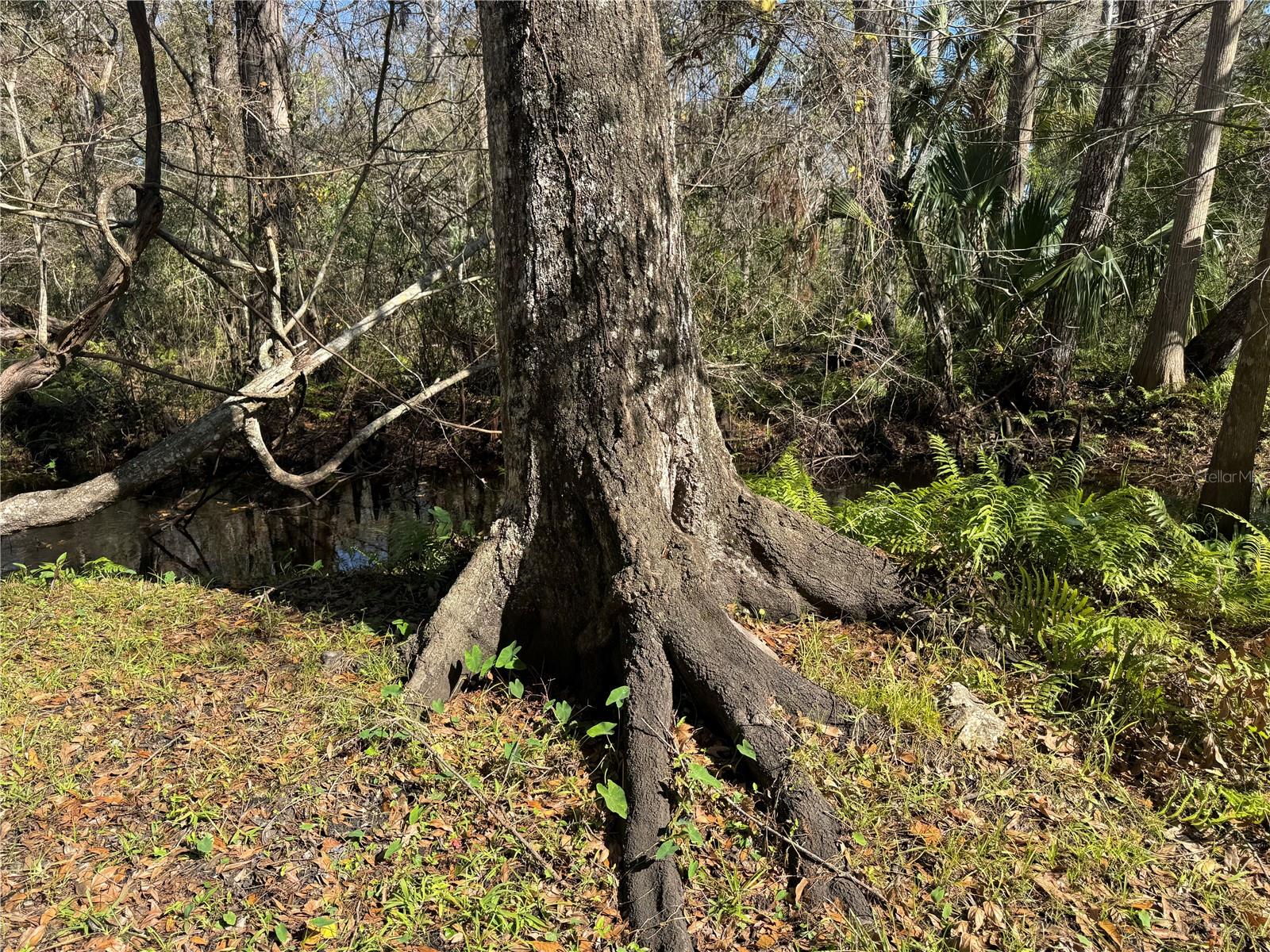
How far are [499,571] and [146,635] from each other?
183 cm

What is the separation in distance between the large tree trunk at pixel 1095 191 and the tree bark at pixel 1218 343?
1.64m

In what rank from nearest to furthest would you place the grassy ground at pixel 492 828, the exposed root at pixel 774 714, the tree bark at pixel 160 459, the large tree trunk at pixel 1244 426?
the grassy ground at pixel 492 828
the exposed root at pixel 774 714
the tree bark at pixel 160 459
the large tree trunk at pixel 1244 426

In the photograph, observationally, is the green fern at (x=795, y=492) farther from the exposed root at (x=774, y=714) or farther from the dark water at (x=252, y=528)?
the dark water at (x=252, y=528)

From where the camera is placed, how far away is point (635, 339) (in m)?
3.28

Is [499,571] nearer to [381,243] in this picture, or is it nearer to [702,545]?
[702,545]

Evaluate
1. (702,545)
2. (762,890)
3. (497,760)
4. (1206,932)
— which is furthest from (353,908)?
(1206,932)

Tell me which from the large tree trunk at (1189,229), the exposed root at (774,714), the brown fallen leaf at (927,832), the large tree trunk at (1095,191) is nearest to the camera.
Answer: the exposed root at (774,714)

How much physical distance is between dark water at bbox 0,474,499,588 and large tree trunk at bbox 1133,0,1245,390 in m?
8.00

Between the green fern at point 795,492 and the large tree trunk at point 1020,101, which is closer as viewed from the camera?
the green fern at point 795,492

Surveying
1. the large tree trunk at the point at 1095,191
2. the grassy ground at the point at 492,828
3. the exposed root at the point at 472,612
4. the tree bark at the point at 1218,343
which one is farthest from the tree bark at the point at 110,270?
the tree bark at the point at 1218,343

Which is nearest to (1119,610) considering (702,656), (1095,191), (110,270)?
(702,656)

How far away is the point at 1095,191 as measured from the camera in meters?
8.98

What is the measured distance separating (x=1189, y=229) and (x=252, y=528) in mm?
10574

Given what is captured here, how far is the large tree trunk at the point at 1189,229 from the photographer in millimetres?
8031
